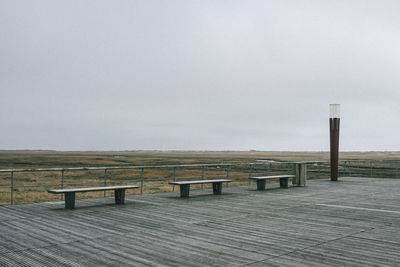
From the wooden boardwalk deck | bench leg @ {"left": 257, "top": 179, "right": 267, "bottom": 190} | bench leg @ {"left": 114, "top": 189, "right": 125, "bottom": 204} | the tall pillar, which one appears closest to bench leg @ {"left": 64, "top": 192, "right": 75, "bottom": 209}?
the wooden boardwalk deck

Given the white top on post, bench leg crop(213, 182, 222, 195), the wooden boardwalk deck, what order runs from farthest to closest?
the white top on post → bench leg crop(213, 182, 222, 195) → the wooden boardwalk deck

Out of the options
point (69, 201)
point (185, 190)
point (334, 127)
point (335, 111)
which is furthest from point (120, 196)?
point (335, 111)

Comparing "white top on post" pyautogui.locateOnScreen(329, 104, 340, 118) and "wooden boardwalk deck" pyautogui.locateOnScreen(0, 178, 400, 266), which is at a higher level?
"white top on post" pyautogui.locateOnScreen(329, 104, 340, 118)

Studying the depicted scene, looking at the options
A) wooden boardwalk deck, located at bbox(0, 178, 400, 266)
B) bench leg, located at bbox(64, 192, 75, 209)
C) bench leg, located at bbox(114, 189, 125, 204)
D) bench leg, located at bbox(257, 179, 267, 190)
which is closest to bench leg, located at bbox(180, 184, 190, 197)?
wooden boardwalk deck, located at bbox(0, 178, 400, 266)

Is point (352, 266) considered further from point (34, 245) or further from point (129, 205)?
point (129, 205)

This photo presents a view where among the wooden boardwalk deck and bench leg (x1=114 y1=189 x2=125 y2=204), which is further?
bench leg (x1=114 y1=189 x2=125 y2=204)

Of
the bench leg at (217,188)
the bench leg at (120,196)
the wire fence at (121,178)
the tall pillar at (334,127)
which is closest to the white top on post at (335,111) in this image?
the tall pillar at (334,127)

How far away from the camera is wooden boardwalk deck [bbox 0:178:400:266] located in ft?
16.8

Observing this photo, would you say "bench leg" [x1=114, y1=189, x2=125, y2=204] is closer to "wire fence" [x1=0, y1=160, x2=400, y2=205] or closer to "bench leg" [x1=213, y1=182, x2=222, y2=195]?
"wire fence" [x1=0, y1=160, x2=400, y2=205]

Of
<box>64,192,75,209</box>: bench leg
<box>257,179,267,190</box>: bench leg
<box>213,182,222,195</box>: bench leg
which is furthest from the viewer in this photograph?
<box>257,179,267,190</box>: bench leg

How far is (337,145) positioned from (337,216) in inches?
A: 373

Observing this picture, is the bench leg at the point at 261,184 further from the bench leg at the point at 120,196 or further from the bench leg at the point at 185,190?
the bench leg at the point at 120,196

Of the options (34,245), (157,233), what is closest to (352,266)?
(157,233)

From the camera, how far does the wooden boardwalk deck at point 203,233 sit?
513 cm
